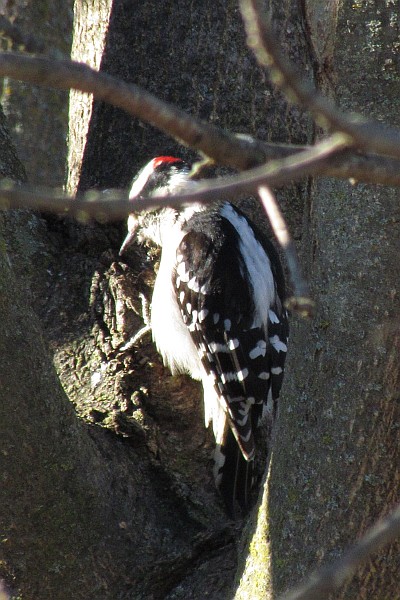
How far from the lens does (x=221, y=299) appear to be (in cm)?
388

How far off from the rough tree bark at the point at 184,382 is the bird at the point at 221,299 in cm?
23

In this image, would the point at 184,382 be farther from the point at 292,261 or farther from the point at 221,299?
the point at 292,261

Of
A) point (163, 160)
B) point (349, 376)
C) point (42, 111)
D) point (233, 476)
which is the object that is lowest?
point (233, 476)

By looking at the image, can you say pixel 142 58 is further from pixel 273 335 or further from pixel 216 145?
pixel 216 145

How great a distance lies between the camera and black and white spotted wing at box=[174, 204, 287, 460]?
3705 mm

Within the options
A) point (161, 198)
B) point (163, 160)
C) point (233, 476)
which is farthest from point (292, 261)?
point (163, 160)

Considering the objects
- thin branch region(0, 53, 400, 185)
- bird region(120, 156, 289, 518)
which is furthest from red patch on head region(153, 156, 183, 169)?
thin branch region(0, 53, 400, 185)

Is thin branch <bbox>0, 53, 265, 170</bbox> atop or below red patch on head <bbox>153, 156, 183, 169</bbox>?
below

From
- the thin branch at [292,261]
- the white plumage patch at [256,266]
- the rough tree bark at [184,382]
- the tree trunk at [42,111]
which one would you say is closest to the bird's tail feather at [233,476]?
the rough tree bark at [184,382]

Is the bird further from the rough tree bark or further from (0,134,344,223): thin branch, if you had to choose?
(0,134,344,223): thin branch

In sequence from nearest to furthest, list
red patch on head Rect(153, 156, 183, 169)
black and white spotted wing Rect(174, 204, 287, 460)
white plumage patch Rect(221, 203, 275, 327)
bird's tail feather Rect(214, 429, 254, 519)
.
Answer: bird's tail feather Rect(214, 429, 254, 519)
red patch on head Rect(153, 156, 183, 169)
black and white spotted wing Rect(174, 204, 287, 460)
white plumage patch Rect(221, 203, 275, 327)

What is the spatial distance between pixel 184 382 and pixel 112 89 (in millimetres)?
2290

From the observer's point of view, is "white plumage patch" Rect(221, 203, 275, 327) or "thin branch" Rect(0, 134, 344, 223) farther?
"white plumage patch" Rect(221, 203, 275, 327)

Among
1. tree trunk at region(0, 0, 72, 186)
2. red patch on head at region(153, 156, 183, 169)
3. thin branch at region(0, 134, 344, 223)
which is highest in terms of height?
tree trunk at region(0, 0, 72, 186)
